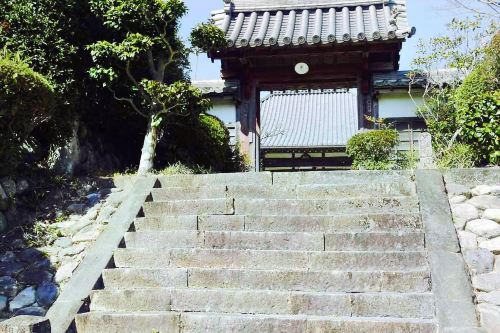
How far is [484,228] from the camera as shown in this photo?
563 centimetres

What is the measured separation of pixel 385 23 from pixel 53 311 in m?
9.24

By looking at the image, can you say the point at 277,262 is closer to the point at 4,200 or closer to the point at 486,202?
the point at 486,202

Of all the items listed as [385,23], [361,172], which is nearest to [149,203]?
[361,172]

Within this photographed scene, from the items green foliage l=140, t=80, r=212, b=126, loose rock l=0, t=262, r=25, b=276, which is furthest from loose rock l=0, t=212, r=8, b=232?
green foliage l=140, t=80, r=212, b=126

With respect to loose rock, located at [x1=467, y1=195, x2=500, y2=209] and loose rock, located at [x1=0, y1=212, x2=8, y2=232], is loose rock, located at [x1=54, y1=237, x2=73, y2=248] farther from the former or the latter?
loose rock, located at [x1=467, y1=195, x2=500, y2=209]

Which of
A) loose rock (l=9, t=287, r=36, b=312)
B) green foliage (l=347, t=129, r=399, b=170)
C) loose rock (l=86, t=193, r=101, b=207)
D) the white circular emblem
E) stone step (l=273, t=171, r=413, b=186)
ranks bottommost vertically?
loose rock (l=9, t=287, r=36, b=312)

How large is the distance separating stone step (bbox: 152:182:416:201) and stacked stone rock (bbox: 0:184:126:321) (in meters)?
0.94

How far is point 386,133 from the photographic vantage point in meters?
9.05

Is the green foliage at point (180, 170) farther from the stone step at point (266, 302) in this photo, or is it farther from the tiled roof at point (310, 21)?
the stone step at point (266, 302)

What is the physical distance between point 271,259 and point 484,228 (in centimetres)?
236

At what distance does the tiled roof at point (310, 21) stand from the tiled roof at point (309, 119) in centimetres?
609

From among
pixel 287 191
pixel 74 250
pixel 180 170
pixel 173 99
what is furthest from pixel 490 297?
pixel 173 99

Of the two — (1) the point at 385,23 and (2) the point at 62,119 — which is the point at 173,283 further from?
(1) the point at 385,23

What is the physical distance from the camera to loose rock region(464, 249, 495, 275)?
16.9ft
